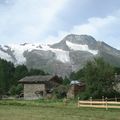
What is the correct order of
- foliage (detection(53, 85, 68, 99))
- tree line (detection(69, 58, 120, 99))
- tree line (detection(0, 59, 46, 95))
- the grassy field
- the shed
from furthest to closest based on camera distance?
tree line (detection(0, 59, 46, 95)) → the shed → foliage (detection(53, 85, 68, 99)) → tree line (detection(69, 58, 120, 99)) → the grassy field

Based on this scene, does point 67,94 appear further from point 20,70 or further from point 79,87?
point 20,70

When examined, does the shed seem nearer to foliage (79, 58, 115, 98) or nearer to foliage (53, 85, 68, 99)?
foliage (53, 85, 68, 99)

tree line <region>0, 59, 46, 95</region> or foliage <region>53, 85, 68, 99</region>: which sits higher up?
tree line <region>0, 59, 46, 95</region>

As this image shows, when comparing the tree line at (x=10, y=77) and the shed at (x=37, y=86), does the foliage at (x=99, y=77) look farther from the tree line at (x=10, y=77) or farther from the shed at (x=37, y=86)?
the tree line at (x=10, y=77)

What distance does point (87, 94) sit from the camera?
7231 centimetres

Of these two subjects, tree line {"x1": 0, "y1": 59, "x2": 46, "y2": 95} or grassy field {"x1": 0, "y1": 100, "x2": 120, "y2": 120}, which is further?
tree line {"x1": 0, "y1": 59, "x2": 46, "y2": 95}

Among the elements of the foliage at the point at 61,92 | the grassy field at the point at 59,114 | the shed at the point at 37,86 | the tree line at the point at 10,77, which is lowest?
the grassy field at the point at 59,114

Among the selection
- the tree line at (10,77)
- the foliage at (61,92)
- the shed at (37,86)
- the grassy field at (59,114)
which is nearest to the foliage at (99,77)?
the foliage at (61,92)

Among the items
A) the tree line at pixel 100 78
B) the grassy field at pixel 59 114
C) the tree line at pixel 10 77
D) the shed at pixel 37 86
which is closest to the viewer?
the grassy field at pixel 59 114

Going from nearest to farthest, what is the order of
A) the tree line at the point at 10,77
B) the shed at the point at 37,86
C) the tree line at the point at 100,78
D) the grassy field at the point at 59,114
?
the grassy field at the point at 59,114
the tree line at the point at 100,78
the shed at the point at 37,86
the tree line at the point at 10,77

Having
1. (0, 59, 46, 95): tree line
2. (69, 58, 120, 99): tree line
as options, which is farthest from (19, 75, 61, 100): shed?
(69, 58, 120, 99): tree line

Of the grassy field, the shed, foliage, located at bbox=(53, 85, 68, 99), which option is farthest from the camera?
the shed

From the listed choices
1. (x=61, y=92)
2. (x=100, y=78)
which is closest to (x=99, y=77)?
(x=100, y=78)

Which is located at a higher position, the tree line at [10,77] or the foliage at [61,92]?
the tree line at [10,77]
